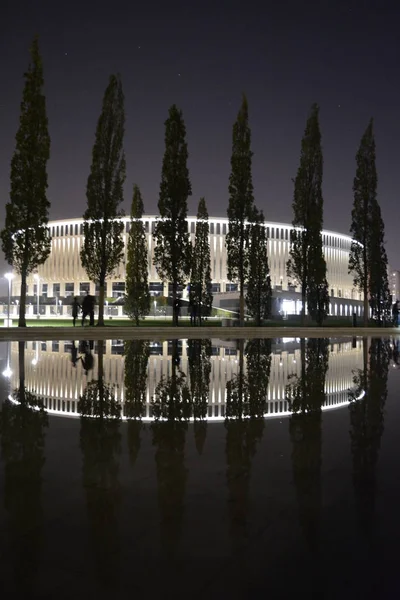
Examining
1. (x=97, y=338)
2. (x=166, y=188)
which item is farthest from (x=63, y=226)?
(x=97, y=338)

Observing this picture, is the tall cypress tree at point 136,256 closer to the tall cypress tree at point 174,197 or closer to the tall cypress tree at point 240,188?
the tall cypress tree at point 174,197

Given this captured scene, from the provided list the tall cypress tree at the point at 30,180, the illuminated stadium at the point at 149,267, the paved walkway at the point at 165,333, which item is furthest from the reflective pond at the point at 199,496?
the illuminated stadium at the point at 149,267

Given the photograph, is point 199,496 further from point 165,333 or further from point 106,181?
point 106,181

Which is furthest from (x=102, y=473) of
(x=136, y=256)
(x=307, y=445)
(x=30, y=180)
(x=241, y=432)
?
(x=136, y=256)

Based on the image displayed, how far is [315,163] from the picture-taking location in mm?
36812

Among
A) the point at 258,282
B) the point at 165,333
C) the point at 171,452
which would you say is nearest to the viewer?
the point at 171,452

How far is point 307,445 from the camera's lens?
13.9 ft

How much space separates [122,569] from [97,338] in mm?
20848

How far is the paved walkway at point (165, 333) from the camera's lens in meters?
22.1

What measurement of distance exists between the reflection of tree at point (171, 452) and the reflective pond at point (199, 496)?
1 cm

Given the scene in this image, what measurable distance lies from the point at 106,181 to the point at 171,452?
89.7 feet

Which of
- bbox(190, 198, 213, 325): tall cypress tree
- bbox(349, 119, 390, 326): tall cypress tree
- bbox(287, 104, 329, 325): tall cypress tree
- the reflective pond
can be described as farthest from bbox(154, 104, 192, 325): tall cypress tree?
the reflective pond

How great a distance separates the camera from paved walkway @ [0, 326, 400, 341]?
22.1 m

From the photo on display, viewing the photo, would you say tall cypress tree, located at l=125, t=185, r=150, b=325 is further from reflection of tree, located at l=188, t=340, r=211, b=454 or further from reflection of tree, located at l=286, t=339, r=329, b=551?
reflection of tree, located at l=286, t=339, r=329, b=551
